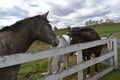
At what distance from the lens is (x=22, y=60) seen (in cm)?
459

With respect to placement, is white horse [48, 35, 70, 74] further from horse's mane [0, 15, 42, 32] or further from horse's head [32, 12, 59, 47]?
horse's mane [0, 15, 42, 32]

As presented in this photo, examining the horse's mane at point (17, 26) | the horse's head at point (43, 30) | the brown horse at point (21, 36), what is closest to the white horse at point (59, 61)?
the horse's head at point (43, 30)

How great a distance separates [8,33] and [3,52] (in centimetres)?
44

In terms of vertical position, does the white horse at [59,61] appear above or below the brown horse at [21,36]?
below

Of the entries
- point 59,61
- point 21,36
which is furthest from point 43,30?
point 59,61

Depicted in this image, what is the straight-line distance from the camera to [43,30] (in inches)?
217

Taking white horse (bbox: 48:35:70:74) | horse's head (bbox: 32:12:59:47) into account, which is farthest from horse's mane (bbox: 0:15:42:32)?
white horse (bbox: 48:35:70:74)

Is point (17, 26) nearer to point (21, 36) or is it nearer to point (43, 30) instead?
point (21, 36)

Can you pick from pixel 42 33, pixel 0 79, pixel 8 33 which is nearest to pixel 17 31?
pixel 8 33

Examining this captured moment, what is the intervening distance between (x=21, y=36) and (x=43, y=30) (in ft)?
1.70

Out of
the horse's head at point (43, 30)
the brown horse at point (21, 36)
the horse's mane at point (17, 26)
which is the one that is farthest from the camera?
the horse's head at point (43, 30)

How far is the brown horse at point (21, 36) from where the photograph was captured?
4828mm

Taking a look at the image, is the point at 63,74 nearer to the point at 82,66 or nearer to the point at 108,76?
the point at 82,66

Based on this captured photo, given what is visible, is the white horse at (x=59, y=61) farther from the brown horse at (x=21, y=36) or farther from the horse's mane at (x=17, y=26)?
the horse's mane at (x=17, y=26)
